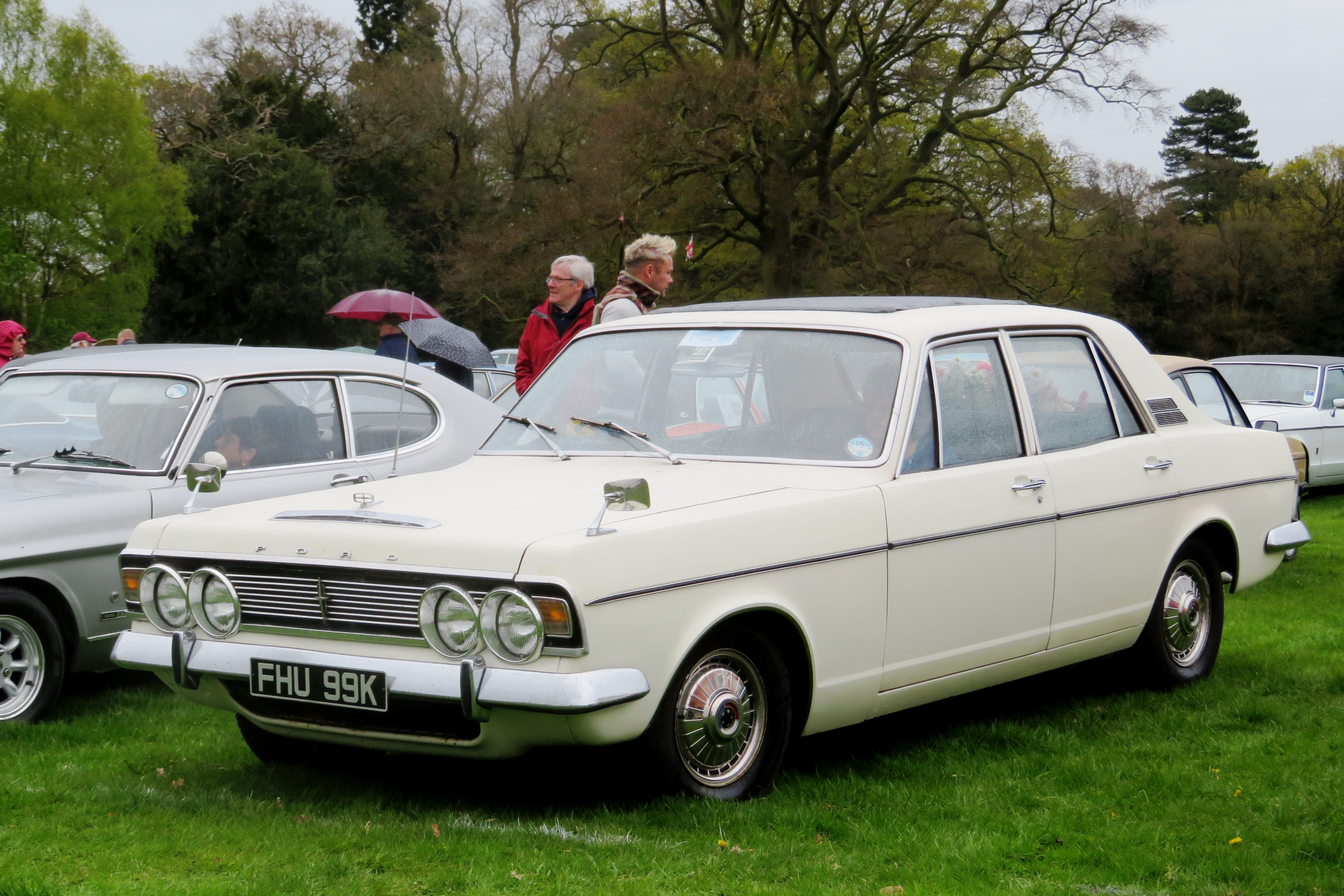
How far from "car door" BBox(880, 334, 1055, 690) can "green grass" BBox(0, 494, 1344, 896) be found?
1.47ft

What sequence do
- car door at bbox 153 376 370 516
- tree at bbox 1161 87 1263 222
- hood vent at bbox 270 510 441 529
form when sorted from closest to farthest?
hood vent at bbox 270 510 441 529
car door at bbox 153 376 370 516
tree at bbox 1161 87 1263 222

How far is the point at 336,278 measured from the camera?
50969mm

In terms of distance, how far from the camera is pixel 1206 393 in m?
13.5

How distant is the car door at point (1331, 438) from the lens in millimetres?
17641

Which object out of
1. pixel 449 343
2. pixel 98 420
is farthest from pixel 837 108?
pixel 98 420

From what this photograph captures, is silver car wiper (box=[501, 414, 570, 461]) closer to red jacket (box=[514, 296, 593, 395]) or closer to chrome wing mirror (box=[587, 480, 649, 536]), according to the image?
chrome wing mirror (box=[587, 480, 649, 536])

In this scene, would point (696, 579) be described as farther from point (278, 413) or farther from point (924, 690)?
point (278, 413)

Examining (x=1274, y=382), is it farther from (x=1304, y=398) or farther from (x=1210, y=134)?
(x=1210, y=134)

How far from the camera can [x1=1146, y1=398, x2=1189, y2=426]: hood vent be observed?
6.81m

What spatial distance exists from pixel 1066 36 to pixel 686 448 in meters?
29.3

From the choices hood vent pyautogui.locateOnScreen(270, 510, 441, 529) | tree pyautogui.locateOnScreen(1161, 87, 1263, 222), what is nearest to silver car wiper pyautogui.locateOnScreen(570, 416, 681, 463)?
hood vent pyautogui.locateOnScreen(270, 510, 441, 529)

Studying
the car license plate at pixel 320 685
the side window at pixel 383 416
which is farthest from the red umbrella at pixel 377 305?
the car license plate at pixel 320 685

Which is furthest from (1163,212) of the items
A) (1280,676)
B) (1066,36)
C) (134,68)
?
(1280,676)

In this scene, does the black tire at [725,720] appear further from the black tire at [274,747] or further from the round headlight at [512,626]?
the black tire at [274,747]
